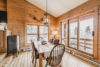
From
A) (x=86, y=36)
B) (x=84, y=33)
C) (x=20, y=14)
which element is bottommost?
(x=86, y=36)

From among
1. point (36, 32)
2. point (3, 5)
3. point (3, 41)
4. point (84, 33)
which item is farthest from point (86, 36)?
point (3, 5)

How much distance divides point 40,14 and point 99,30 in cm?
413

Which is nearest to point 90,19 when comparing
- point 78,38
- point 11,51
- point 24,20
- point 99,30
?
point 99,30

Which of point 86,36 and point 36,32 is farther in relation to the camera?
point 36,32

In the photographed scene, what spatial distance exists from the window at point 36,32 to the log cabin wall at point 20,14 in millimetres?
355

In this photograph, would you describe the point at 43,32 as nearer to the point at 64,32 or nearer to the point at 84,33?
the point at 64,32

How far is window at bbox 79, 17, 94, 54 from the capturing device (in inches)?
112

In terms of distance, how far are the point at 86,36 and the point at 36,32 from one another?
11.9 feet

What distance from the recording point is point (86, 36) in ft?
10.1

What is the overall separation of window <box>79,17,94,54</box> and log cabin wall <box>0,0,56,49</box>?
3.30 m

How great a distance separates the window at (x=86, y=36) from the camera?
112 inches

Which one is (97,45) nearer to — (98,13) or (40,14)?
(98,13)

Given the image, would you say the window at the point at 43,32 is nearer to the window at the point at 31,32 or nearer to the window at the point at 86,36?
the window at the point at 31,32

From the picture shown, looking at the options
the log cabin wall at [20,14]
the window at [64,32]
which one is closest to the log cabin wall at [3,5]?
the log cabin wall at [20,14]
